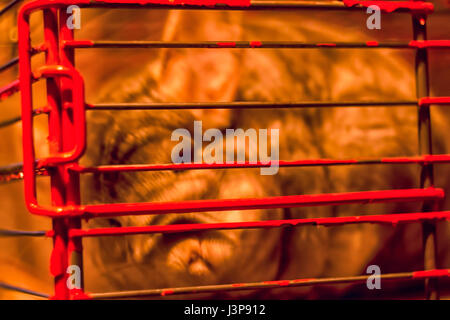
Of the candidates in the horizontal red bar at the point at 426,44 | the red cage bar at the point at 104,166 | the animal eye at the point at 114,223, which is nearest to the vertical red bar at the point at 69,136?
the red cage bar at the point at 104,166

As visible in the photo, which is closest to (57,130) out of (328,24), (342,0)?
(342,0)

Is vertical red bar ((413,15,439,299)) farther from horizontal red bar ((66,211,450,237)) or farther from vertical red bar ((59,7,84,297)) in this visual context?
vertical red bar ((59,7,84,297))

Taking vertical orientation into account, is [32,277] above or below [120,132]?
below

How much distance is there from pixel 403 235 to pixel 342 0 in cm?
106

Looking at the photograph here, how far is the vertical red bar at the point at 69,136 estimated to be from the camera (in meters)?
1.36

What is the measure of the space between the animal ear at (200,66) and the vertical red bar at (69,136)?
20.8 inches

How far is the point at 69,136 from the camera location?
136 cm

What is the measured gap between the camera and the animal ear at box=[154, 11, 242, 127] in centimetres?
184

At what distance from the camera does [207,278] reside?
6.02 ft

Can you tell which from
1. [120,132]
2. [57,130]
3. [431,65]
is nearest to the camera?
[57,130]

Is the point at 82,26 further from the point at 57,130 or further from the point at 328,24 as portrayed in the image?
the point at 328,24

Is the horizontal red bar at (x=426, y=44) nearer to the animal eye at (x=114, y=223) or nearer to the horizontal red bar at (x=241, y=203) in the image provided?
the horizontal red bar at (x=241, y=203)

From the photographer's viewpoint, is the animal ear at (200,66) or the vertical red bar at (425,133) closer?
the vertical red bar at (425,133)

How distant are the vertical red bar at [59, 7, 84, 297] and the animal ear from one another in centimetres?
53
